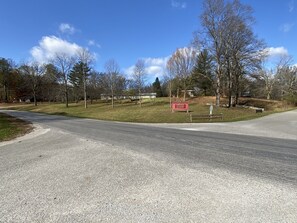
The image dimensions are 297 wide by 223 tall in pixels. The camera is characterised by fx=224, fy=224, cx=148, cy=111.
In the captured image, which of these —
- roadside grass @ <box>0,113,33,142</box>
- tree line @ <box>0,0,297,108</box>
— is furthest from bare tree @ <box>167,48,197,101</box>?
roadside grass @ <box>0,113,33,142</box>

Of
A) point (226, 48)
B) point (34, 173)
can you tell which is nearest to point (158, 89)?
point (226, 48)

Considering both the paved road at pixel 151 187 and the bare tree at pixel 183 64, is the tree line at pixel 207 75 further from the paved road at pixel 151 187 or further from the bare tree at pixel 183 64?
the paved road at pixel 151 187

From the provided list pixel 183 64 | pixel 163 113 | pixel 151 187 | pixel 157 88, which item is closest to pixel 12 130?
pixel 151 187

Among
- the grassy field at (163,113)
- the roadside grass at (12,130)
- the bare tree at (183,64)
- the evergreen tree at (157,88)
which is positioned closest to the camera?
the roadside grass at (12,130)

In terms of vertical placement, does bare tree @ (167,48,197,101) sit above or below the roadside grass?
Result: above

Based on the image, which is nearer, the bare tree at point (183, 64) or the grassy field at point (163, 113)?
the grassy field at point (163, 113)

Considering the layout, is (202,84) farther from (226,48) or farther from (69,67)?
(69,67)

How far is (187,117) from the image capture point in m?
24.1

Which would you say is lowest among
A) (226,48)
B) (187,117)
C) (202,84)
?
(187,117)

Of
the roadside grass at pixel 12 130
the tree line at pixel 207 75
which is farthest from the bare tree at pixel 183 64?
the roadside grass at pixel 12 130

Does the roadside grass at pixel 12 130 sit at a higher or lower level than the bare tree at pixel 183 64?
lower

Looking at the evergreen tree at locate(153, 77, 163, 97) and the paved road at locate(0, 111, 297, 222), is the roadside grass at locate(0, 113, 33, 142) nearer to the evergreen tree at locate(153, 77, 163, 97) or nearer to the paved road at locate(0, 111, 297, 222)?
the paved road at locate(0, 111, 297, 222)

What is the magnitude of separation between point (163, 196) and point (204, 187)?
3.02 feet

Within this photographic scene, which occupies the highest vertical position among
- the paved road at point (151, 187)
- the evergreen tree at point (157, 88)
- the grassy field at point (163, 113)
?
the evergreen tree at point (157, 88)
